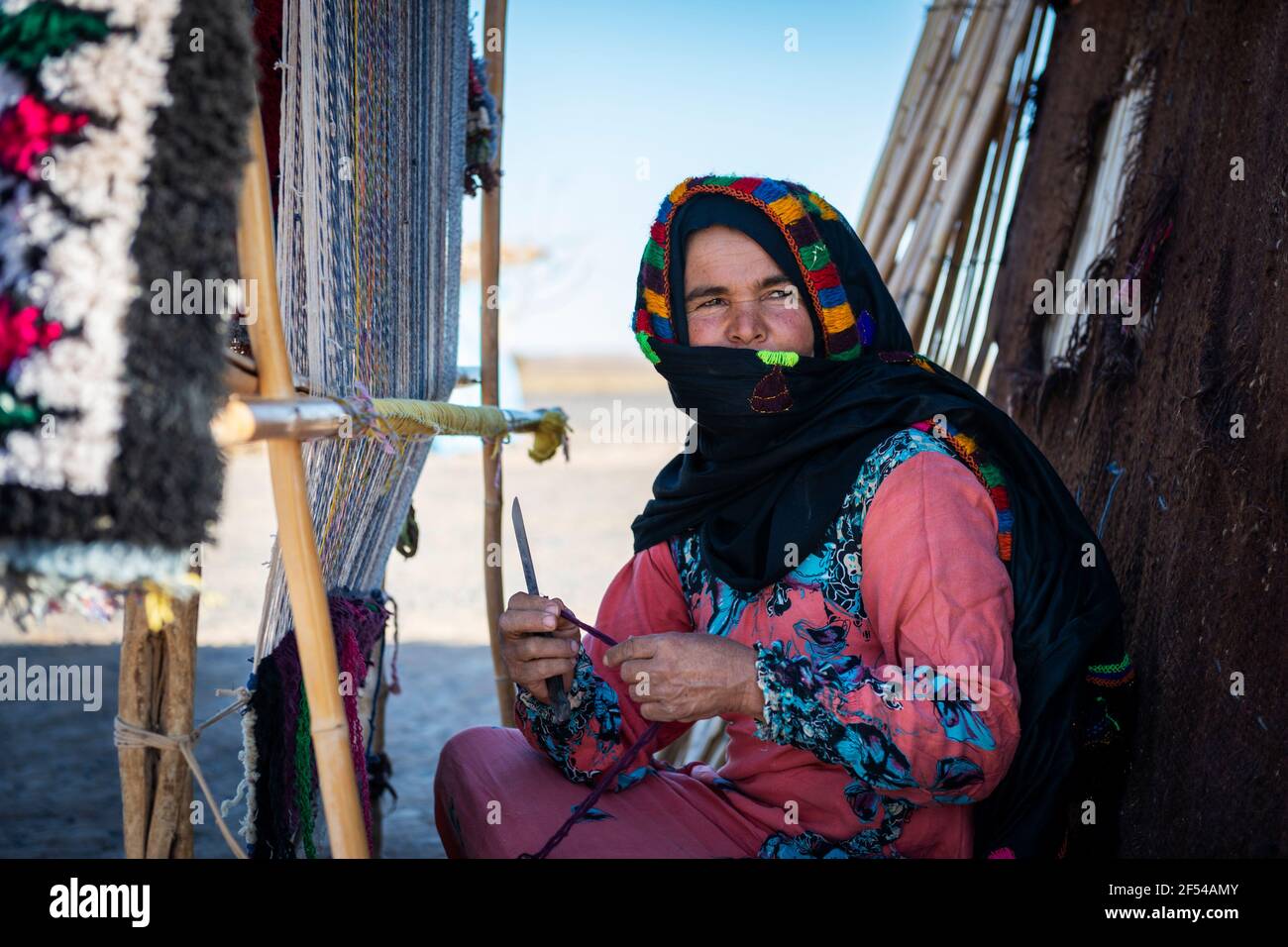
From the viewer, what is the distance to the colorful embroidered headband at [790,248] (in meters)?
1.81

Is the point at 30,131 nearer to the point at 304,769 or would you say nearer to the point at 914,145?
the point at 304,769

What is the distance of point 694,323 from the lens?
6.18 ft

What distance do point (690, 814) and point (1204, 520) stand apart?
1007mm

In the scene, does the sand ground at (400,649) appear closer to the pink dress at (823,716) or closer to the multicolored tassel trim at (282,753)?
the multicolored tassel trim at (282,753)

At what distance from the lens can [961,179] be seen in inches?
122

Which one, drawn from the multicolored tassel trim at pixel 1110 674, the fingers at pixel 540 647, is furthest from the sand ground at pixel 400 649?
the multicolored tassel trim at pixel 1110 674

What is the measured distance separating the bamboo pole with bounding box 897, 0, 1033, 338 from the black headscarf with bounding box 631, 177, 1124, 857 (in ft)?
4.23

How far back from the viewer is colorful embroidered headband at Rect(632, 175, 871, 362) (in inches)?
71.2

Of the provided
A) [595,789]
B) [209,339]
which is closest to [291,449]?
[209,339]

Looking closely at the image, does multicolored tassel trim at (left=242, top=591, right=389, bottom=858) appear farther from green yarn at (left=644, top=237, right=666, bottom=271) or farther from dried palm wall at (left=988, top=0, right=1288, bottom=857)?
dried palm wall at (left=988, top=0, right=1288, bottom=857)

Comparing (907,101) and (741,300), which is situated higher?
(907,101)

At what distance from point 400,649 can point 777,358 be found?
374 centimetres
